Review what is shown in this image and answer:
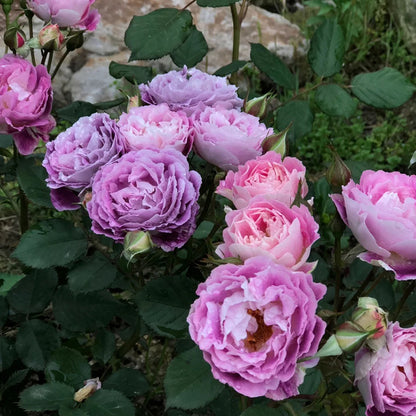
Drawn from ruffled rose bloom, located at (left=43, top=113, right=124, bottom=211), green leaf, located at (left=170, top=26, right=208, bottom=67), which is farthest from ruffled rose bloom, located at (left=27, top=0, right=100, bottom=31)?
ruffled rose bloom, located at (left=43, top=113, right=124, bottom=211)

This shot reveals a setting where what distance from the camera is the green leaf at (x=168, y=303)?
0.90 metres

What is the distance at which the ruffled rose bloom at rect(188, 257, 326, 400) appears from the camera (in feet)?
2.18

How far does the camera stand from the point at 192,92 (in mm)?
967

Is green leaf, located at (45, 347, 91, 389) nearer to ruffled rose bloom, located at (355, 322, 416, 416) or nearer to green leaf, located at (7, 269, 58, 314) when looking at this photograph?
green leaf, located at (7, 269, 58, 314)

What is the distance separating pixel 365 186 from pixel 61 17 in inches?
26.5

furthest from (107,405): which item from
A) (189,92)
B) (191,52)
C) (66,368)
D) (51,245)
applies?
(191,52)

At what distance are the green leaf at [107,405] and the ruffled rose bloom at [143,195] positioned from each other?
0.29m

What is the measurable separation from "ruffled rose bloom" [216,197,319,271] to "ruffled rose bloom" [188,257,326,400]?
23 millimetres

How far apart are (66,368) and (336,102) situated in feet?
2.42

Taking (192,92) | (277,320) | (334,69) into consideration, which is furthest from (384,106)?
(277,320)

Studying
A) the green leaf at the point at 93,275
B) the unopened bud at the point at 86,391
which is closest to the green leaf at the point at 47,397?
the unopened bud at the point at 86,391

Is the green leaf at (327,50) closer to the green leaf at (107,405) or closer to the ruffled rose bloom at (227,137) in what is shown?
the ruffled rose bloom at (227,137)

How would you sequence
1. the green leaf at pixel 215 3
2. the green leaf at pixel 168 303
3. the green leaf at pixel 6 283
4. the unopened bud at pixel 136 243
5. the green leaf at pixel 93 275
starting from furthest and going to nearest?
1. the green leaf at pixel 6 283
2. the green leaf at pixel 215 3
3. the green leaf at pixel 93 275
4. the green leaf at pixel 168 303
5. the unopened bud at pixel 136 243

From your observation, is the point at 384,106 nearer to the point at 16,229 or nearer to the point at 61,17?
the point at 61,17
